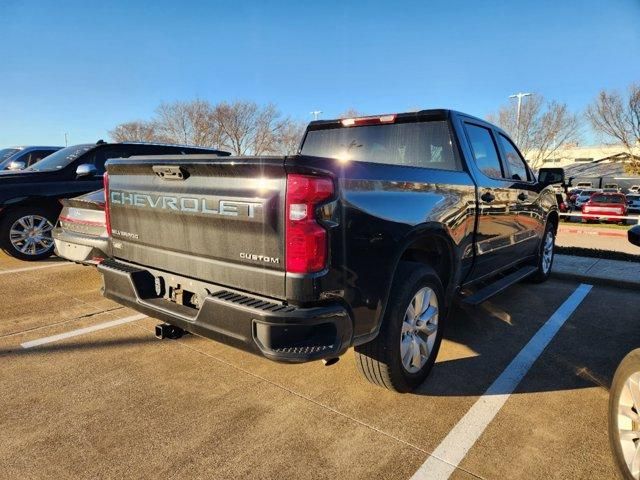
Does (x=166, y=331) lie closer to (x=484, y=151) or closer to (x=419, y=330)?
(x=419, y=330)

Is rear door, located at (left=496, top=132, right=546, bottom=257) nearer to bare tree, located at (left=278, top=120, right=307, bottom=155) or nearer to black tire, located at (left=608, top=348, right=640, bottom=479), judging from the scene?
black tire, located at (left=608, top=348, right=640, bottom=479)

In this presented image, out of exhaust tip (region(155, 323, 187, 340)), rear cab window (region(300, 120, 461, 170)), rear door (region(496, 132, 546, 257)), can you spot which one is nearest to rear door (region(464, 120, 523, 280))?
rear door (region(496, 132, 546, 257))

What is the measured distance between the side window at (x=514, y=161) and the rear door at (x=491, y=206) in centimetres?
26

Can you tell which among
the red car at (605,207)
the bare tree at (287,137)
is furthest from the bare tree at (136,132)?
the red car at (605,207)

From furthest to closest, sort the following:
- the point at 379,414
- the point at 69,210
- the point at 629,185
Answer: the point at 629,185, the point at 69,210, the point at 379,414

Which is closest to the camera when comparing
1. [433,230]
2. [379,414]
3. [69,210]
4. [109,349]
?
[379,414]

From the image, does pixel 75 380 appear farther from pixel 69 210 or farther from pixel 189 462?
pixel 69 210

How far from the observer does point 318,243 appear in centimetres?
224

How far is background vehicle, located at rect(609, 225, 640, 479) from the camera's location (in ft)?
7.02

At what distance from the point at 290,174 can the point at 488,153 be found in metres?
2.84

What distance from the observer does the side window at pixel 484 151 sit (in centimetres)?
409

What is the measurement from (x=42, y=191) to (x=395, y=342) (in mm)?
6454

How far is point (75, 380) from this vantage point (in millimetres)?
3229

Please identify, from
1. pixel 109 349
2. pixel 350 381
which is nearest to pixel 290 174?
pixel 350 381
